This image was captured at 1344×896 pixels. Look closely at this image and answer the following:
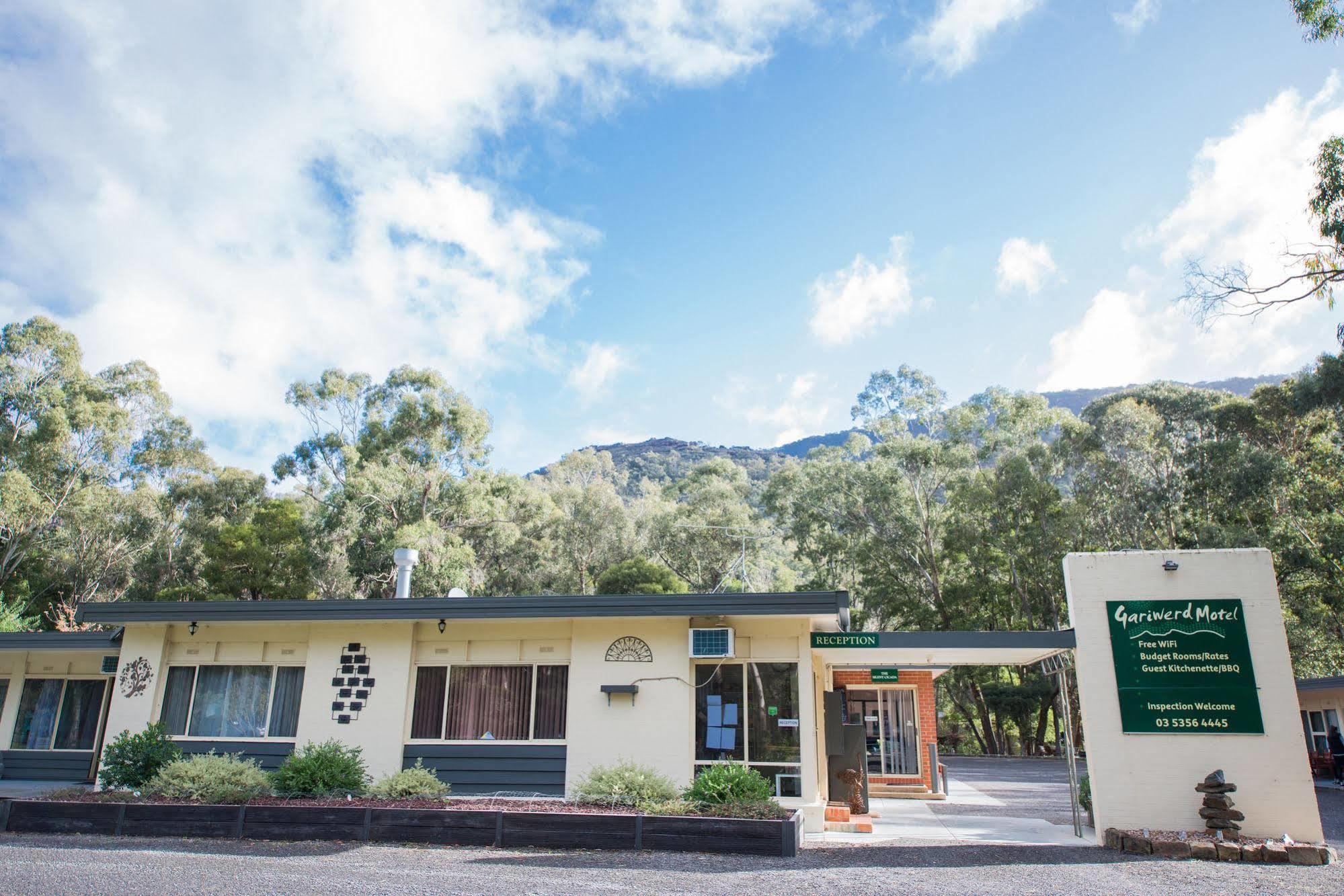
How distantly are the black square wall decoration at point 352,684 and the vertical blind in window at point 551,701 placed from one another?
2.36 m

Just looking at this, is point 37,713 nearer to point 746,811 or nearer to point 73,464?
point 746,811

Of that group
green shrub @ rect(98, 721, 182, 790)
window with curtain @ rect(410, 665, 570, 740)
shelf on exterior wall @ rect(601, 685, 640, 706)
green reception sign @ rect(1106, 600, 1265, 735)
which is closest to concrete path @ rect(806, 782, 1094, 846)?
green reception sign @ rect(1106, 600, 1265, 735)

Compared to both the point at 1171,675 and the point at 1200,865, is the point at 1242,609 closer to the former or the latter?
the point at 1171,675

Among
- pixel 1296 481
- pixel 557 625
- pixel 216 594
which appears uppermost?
pixel 1296 481

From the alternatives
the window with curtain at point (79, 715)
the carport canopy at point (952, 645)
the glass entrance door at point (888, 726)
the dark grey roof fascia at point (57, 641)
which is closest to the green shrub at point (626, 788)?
the carport canopy at point (952, 645)

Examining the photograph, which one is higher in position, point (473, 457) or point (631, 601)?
point (473, 457)

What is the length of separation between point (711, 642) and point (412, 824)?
13.2 ft

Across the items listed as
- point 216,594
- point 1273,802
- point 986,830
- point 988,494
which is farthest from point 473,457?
point 1273,802

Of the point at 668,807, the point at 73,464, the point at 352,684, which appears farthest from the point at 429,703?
the point at 73,464

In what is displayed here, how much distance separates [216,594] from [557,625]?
2270 centimetres

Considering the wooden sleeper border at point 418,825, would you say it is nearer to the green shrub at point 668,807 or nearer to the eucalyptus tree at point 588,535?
the green shrub at point 668,807

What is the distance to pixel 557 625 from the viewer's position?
11203 mm

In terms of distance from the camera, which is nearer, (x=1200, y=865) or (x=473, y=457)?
(x=1200, y=865)

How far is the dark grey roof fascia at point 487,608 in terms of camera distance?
33.0ft
